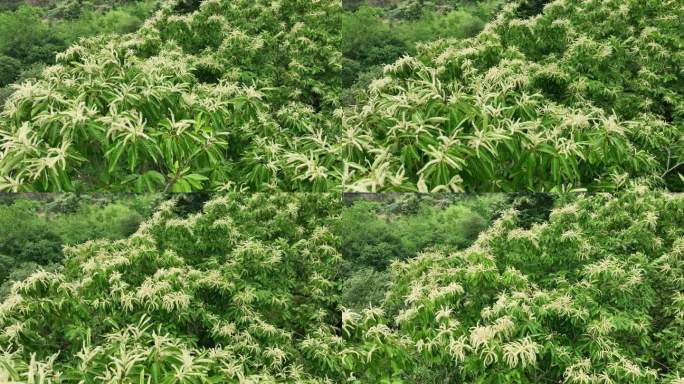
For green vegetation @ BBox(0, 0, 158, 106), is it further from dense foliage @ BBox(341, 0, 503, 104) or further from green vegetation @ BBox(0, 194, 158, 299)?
dense foliage @ BBox(341, 0, 503, 104)

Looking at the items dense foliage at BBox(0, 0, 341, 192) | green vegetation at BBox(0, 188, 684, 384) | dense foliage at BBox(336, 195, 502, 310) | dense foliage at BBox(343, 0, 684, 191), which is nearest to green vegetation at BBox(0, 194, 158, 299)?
green vegetation at BBox(0, 188, 684, 384)

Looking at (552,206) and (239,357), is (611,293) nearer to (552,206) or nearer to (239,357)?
(552,206)

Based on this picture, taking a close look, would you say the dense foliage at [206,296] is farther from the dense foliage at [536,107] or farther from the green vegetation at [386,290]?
the dense foliage at [536,107]

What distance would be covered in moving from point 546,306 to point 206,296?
1777 millimetres

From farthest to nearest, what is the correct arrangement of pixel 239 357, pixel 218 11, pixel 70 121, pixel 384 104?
pixel 218 11 → pixel 239 357 → pixel 384 104 → pixel 70 121

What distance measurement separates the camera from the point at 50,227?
313 cm

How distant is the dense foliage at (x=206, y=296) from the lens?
114 inches

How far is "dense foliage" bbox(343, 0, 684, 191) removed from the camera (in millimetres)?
2137

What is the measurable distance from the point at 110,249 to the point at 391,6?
2047mm

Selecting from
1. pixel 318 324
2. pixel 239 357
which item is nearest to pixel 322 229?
pixel 318 324

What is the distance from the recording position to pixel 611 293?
3.20m

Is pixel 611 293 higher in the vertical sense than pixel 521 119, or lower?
lower

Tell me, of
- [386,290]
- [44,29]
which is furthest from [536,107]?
[44,29]

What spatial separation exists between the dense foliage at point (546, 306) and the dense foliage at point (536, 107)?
368 mm
